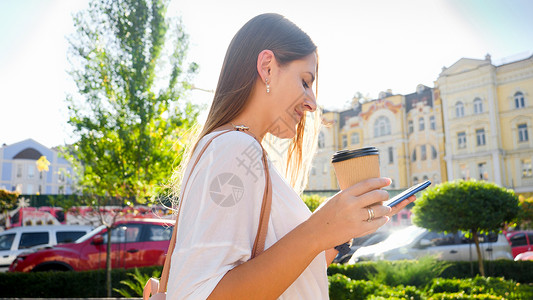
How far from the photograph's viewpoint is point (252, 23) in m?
1.30

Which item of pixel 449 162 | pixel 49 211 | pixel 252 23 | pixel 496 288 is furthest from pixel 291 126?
pixel 449 162

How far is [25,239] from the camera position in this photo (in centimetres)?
1086

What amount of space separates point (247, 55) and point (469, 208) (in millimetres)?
8578

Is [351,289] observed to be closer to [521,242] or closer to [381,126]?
[521,242]

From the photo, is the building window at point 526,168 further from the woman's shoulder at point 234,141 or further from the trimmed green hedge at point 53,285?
the woman's shoulder at point 234,141

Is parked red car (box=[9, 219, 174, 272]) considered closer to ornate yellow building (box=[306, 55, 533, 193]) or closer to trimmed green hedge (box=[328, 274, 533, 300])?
trimmed green hedge (box=[328, 274, 533, 300])

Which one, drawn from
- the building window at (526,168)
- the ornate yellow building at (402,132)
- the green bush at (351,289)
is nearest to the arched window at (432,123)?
the ornate yellow building at (402,132)

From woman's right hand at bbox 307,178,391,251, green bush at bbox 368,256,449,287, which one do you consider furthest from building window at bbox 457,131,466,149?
woman's right hand at bbox 307,178,391,251

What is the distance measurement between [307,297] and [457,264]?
28.5 ft

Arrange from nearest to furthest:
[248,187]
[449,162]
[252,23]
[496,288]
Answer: [248,187] < [252,23] < [496,288] < [449,162]

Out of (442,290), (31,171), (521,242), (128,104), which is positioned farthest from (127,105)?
(31,171)

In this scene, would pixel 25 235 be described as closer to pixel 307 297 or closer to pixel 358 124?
pixel 307 297

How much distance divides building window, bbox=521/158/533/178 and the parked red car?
88.4 ft

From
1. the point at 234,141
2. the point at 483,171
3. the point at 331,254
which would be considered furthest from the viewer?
the point at 483,171
